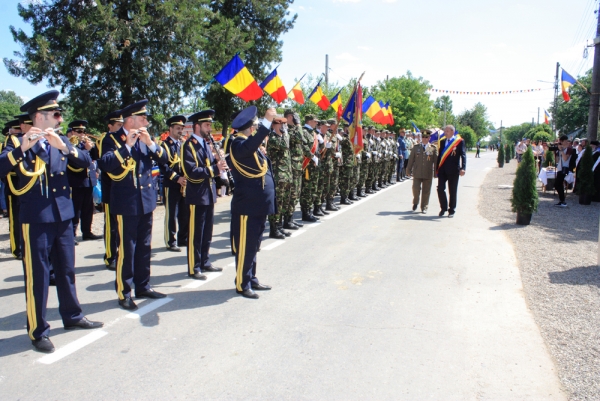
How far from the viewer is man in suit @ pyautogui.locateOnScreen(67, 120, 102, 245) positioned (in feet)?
24.4

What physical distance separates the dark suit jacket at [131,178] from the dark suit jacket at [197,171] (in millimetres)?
792

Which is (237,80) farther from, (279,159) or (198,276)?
(198,276)

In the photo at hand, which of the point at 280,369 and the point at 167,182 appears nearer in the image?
the point at 280,369

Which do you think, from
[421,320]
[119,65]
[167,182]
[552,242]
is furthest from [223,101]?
[421,320]

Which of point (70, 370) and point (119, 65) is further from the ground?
point (119, 65)

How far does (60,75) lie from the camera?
16531mm

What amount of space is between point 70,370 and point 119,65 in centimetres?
1556

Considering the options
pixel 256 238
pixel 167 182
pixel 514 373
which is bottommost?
pixel 514 373

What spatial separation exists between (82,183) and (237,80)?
318 centimetres

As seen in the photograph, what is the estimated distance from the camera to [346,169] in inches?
479

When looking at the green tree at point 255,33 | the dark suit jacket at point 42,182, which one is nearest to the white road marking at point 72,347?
the dark suit jacket at point 42,182

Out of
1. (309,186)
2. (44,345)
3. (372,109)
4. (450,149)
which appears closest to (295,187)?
(309,186)

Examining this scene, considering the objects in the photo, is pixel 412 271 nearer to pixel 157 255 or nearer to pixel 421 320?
pixel 421 320

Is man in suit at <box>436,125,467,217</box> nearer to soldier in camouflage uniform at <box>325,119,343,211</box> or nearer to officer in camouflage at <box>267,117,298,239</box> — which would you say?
soldier in camouflage uniform at <box>325,119,343,211</box>
